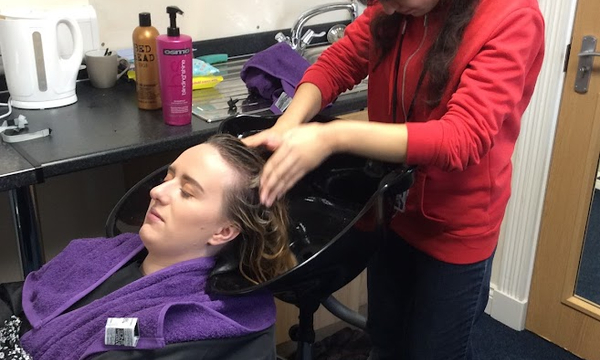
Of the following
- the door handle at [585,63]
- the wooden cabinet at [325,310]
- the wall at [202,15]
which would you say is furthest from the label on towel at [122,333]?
the door handle at [585,63]

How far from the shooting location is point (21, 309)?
1.26 m

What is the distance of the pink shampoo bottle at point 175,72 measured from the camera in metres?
1.65

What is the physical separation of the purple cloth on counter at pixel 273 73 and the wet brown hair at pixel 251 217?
2.12 ft

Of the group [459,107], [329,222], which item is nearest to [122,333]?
[329,222]

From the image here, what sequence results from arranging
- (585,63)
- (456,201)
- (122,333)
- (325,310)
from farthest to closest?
(325,310) → (585,63) → (456,201) → (122,333)

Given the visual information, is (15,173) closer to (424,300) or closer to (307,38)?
(424,300)

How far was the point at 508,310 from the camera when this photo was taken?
2.55 m

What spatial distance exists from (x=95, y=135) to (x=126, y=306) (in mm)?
621

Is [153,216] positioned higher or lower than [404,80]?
lower

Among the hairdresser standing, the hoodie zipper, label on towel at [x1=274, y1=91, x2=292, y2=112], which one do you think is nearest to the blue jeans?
the hairdresser standing

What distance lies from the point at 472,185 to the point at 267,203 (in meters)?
0.42

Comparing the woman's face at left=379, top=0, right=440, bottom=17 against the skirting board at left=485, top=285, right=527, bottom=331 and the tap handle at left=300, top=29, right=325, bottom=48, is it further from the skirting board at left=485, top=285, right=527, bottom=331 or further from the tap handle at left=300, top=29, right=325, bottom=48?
the skirting board at left=485, top=285, right=527, bottom=331

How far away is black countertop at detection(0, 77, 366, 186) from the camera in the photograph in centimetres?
145

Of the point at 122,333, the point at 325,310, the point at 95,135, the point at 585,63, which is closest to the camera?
the point at 122,333
